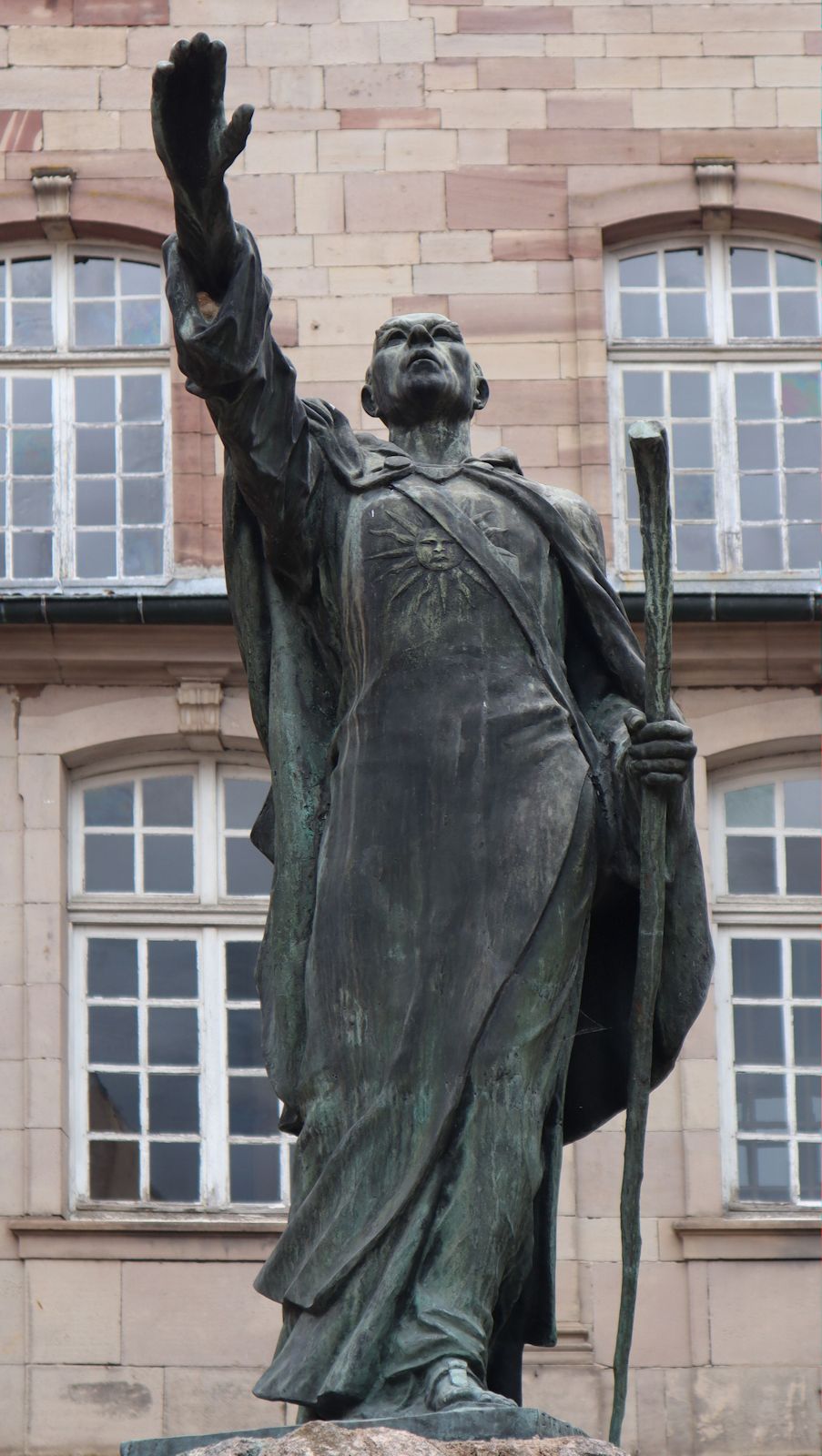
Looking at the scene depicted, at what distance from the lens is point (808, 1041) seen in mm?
21734

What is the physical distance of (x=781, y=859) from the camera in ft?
73.3

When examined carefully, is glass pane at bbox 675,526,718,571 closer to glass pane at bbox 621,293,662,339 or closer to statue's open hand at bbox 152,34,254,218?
glass pane at bbox 621,293,662,339

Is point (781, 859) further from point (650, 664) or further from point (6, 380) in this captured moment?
point (650, 664)

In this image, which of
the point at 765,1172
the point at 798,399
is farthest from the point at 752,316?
the point at 765,1172

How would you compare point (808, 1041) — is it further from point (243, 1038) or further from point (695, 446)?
point (695, 446)

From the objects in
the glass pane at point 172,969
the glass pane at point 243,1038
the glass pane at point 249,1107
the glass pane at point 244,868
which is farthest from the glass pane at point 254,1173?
the glass pane at point 244,868

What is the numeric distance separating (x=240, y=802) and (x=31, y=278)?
11.2 feet

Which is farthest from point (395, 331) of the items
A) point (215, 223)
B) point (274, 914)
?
point (274, 914)

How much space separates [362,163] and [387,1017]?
1609 cm

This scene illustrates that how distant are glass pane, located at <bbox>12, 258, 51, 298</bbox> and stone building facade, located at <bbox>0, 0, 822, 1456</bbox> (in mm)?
17

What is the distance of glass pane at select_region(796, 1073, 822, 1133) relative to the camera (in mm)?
21516

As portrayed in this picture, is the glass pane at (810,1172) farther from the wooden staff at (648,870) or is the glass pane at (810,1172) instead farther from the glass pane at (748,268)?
the wooden staff at (648,870)

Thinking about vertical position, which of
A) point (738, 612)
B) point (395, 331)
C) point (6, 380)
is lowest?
point (395, 331)

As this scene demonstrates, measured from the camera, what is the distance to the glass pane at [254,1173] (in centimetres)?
2116
